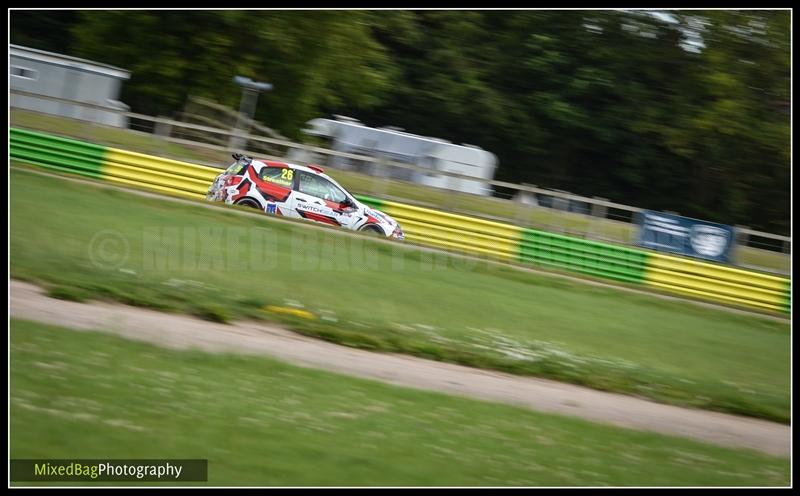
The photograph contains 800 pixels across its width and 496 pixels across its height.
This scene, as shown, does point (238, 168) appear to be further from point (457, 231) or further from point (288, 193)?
point (457, 231)

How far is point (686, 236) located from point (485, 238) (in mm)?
5006

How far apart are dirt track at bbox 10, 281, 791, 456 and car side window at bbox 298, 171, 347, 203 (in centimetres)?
707

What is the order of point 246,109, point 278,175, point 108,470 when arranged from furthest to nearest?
point 246,109 → point 278,175 → point 108,470

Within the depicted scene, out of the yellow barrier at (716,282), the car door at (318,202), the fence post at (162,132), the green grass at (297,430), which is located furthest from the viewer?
the fence post at (162,132)

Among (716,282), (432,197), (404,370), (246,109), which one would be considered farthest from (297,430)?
(246,109)

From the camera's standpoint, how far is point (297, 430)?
6.27 meters

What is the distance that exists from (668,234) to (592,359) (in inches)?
390

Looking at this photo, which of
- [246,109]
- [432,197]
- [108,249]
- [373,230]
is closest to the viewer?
[108,249]

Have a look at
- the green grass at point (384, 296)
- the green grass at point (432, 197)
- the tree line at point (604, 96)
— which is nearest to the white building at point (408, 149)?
the tree line at point (604, 96)

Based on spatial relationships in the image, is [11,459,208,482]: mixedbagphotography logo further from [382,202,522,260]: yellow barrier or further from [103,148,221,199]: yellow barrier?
[103,148,221,199]: yellow barrier

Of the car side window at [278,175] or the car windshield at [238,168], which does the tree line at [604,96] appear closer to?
the car side window at [278,175]

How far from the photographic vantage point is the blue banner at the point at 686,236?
19.9 metres

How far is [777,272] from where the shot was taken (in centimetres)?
1986

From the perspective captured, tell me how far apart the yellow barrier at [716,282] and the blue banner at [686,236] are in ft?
1.95
